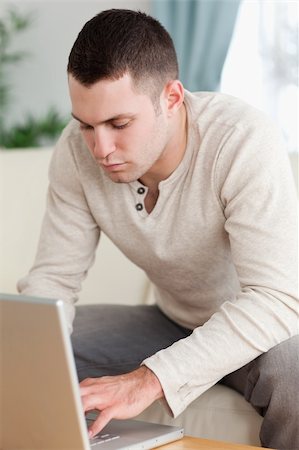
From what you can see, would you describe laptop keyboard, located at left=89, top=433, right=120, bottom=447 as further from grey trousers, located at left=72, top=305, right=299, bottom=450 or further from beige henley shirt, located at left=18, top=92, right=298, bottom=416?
grey trousers, located at left=72, top=305, right=299, bottom=450

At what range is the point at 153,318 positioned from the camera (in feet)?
7.45

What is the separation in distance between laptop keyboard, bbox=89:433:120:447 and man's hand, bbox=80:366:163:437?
0.02 m

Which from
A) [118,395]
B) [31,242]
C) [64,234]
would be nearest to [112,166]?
[64,234]

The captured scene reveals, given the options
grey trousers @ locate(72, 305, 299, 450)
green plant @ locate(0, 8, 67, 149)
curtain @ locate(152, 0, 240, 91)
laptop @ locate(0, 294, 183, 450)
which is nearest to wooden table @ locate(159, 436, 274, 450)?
laptop @ locate(0, 294, 183, 450)

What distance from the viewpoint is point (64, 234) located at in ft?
6.80

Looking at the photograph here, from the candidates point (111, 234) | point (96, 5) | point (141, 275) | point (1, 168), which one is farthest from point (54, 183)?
point (96, 5)

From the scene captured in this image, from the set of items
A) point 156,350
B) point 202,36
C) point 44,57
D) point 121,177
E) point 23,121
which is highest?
point 121,177

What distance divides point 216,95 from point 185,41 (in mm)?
2431

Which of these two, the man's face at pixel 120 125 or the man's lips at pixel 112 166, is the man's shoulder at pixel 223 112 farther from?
the man's lips at pixel 112 166

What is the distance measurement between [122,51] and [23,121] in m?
3.39

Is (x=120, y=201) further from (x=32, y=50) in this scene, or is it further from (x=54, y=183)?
(x=32, y=50)

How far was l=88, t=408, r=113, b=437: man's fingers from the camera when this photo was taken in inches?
A: 55.2

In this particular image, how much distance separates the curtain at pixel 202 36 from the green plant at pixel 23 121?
921mm

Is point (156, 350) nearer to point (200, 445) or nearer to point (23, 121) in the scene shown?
point (200, 445)
